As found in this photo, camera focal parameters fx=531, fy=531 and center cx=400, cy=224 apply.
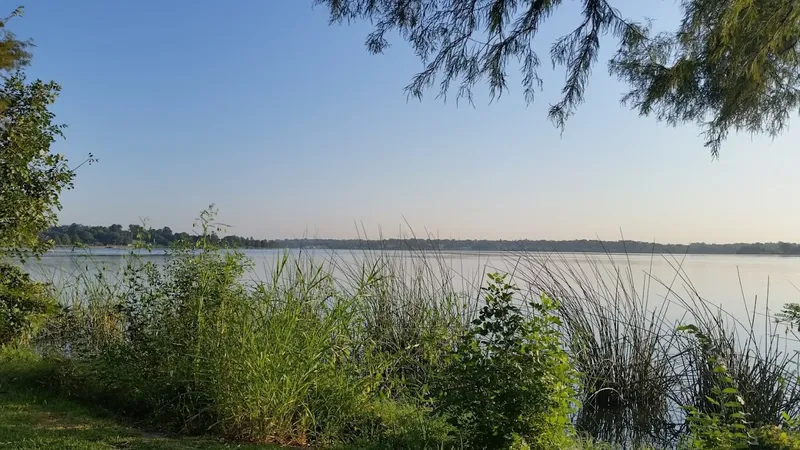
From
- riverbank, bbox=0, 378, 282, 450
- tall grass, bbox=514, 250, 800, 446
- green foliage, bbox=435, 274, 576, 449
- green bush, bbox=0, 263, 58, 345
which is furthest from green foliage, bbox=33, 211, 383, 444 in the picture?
tall grass, bbox=514, 250, 800, 446

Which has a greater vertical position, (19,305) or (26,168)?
(26,168)

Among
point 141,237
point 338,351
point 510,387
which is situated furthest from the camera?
point 141,237

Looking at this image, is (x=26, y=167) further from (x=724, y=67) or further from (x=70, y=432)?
(x=724, y=67)

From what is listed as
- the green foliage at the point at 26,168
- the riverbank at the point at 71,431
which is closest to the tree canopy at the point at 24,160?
the green foliage at the point at 26,168

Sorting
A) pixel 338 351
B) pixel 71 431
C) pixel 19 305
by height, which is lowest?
pixel 71 431

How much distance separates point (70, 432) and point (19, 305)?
2157 mm

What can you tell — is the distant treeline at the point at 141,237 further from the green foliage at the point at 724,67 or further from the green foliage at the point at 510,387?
the green foliage at the point at 724,67

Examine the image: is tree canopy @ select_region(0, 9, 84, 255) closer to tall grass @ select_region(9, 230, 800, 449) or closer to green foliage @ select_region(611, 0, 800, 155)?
tall grass @ select_region(9, 230, 800, 449)

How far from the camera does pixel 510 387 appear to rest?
8.89 ft

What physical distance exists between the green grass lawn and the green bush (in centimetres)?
107

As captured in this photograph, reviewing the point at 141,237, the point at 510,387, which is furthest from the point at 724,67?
the point at 141,237

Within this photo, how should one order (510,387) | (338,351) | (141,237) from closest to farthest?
(510,387)
(338,351)
(141,237)

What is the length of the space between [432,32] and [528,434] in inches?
107

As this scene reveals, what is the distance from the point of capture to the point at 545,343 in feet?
9.45
